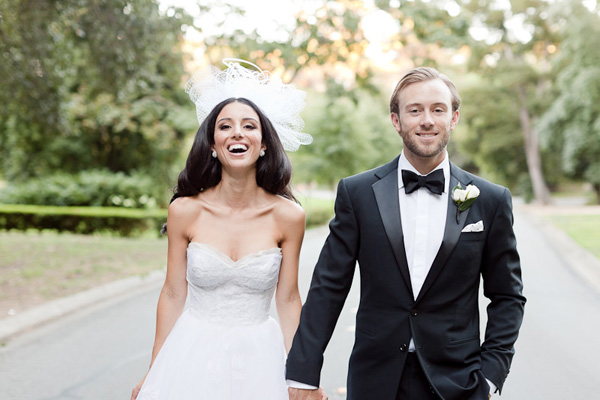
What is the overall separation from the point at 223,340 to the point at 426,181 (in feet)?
4.65

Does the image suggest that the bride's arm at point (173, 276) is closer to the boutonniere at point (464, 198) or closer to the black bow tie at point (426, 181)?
the black bow tie at point (426, 181)

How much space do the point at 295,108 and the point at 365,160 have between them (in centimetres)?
2686

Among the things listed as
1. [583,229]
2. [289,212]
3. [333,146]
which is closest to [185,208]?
[289,212]

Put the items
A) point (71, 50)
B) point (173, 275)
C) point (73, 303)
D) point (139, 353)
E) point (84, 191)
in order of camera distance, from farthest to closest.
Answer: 1. point (84, 191)
2. point (71, 50)
3. point (73, 303)
4. point (139, 353)
5. point (173, 275)

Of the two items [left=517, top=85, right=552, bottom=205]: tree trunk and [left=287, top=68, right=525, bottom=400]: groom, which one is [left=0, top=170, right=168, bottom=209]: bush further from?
[left=517, top=85, right=552, bottom=205]: tree trunk

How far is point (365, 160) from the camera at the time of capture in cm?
3014

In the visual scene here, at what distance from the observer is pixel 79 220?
18422mm

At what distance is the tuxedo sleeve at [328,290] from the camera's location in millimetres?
2709

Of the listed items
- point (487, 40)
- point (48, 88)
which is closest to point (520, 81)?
point (487, 40)

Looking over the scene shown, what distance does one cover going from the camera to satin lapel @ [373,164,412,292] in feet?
8.46

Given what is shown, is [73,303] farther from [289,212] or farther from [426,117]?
[426,117]

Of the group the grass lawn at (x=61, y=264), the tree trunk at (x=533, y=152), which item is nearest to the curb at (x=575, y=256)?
the grass lawn at (x=61, y=264)

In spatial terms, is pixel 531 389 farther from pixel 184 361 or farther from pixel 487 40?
Answer: pixel 487 40

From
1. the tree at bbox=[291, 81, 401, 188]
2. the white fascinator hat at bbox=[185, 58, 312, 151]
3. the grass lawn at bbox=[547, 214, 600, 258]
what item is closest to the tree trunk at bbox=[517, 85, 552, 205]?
the grass lawn at bbox=[547, 214, 600, 258]
